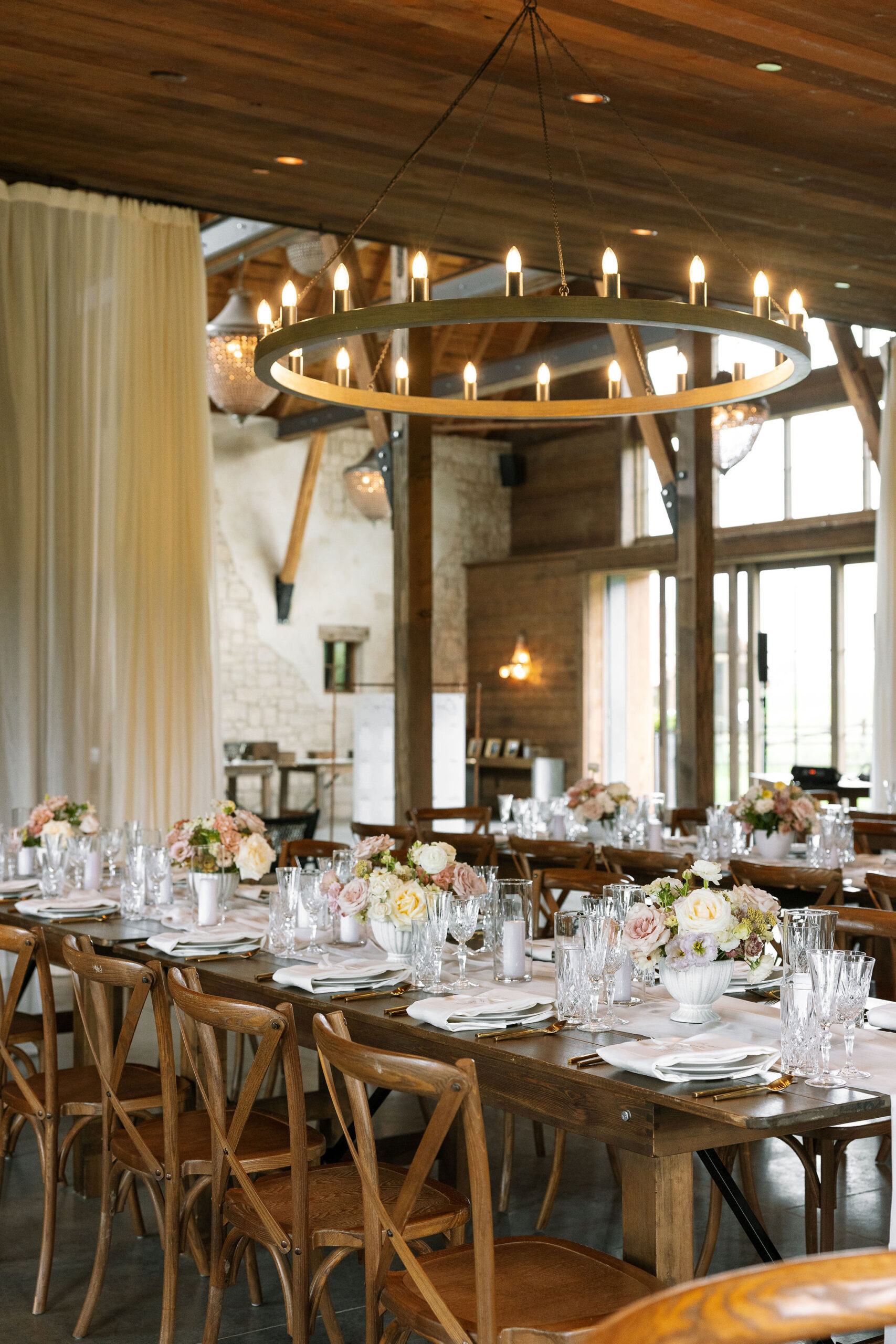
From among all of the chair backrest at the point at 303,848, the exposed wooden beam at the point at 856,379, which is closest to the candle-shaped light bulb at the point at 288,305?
the chair backrest at the point at 303,848

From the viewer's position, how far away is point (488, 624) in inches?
723

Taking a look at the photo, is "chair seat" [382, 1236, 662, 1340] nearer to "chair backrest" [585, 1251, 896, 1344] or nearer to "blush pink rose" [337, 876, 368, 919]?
"blush pink rose" [337, 876, 368, 919]

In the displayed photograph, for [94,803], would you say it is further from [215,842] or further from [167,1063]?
[167,1063]

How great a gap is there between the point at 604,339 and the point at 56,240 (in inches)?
258

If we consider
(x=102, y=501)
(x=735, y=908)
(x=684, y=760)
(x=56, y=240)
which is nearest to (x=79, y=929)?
(x=735, y=908)

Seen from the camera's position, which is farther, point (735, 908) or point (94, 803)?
point (94, 803)

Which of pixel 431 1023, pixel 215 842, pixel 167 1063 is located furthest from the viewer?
pixel 215 842

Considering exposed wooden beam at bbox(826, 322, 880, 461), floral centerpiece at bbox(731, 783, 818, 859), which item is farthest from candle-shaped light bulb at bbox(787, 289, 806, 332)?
exposed wooden beam at bbox(826, 322, 880, 461)

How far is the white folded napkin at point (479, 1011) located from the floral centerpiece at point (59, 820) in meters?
2.66

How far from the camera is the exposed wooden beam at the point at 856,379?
10234mm

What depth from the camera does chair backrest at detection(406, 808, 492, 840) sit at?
23.9ft

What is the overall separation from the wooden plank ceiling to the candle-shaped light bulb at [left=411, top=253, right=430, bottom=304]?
1306 mm

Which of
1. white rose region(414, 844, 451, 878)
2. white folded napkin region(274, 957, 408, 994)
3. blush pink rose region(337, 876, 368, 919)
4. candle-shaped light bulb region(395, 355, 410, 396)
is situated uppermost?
candle-shaped light bulb region(395, 355, 410, 396)

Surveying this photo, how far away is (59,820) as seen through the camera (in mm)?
5645
